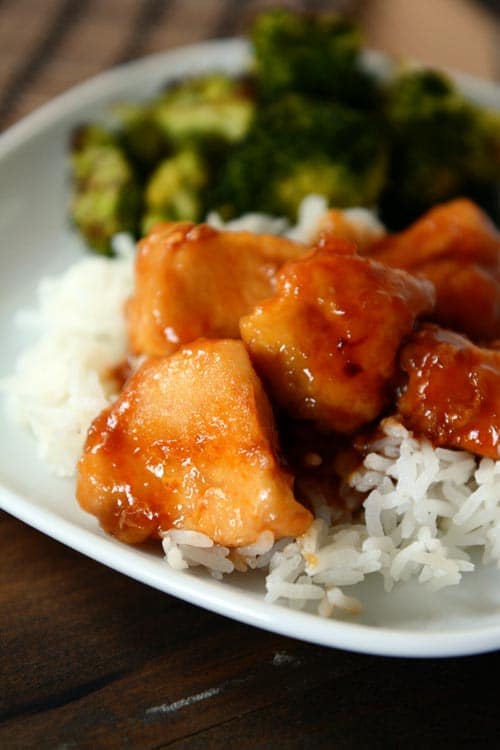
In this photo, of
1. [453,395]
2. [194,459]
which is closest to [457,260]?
[453,395]

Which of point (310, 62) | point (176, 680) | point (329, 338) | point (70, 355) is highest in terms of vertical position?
point (310, 62)

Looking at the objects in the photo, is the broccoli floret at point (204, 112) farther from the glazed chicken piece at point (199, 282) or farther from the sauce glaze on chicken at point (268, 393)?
the sauce glaze on chicken at point (268, 393)

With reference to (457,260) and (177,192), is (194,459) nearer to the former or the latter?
(457,260)

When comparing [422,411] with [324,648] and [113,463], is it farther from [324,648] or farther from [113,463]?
[113,463]

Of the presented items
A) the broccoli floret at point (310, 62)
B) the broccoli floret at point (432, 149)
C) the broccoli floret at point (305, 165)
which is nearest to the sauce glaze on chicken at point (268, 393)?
the broccoli floret at point (305, 165)

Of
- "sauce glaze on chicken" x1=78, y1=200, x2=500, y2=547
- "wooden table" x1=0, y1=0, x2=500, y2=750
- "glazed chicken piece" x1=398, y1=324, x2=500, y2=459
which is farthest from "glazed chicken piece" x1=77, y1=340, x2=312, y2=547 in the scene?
"glazed chicken piece" x1=398, y1=324, x2=500, y2=459

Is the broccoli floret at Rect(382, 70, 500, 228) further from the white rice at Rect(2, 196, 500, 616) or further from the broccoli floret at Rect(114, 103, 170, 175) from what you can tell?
the white rice at Rect(2, 196, 500, 616)
